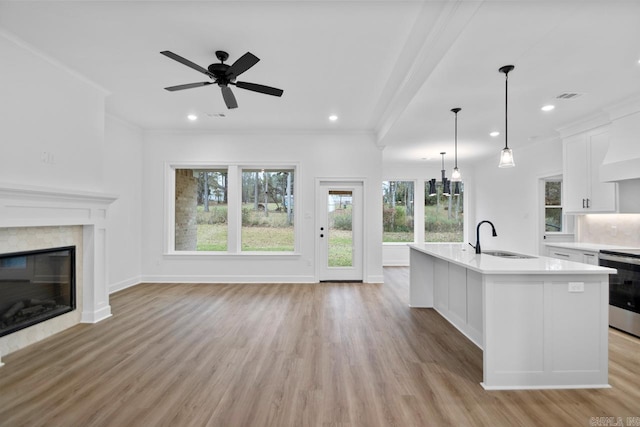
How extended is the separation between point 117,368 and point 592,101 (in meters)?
5.86

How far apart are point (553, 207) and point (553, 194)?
0.83 ft

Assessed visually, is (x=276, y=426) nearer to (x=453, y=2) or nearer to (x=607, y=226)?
(x=453, y=2)

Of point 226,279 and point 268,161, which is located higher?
point 268,161

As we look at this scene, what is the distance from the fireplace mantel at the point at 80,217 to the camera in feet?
8.73

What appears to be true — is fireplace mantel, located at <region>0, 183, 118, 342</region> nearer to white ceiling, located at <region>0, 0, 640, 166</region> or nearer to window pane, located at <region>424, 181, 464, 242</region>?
white ceiling, located at <region>0, 0, 640, 166</region>

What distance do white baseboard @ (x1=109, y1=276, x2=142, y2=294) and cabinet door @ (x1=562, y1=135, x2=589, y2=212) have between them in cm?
739

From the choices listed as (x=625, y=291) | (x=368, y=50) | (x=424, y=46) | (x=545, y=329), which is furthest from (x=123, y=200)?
(x=625, y=291)

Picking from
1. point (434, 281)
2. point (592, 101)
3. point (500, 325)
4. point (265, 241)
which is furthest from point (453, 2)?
point (265, 241)

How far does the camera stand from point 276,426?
5.91 feet

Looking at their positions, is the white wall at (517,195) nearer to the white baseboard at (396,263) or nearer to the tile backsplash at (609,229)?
the tile backsplash at (609,229)

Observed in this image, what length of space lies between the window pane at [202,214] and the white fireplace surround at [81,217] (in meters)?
2.02

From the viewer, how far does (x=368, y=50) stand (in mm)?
2951

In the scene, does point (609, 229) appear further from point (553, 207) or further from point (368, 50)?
point (368, 50)

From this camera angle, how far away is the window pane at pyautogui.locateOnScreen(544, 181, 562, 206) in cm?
566
